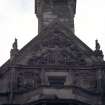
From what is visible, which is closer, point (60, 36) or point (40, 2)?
point (60, 36)

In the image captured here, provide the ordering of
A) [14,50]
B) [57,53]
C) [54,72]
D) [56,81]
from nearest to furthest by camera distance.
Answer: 1. [54,72]
2. [56,81]
3. [14,50]
4. [57,53]

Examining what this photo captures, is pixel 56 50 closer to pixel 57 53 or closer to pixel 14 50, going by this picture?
pixel 57 53

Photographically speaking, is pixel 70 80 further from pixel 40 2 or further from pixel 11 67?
pixel 40 2

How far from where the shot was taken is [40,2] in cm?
3116

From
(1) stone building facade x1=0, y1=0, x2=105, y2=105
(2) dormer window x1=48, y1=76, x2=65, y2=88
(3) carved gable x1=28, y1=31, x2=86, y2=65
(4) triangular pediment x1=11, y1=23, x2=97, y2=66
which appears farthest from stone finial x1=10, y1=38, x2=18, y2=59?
(2) dormer window x1=48, y1=76, x2=65, y2=88

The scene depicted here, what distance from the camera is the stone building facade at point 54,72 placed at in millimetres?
24663

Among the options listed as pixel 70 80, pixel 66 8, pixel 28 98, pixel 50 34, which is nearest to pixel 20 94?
pixel 28 98

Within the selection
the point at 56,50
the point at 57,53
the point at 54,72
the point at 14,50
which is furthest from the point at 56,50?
the point at 14,50

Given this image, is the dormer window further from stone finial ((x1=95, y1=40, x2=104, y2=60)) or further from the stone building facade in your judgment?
stone finial ((x1=95, y1=40, x2=104, y2=60))

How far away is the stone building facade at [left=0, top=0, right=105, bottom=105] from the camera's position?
80.9 ft

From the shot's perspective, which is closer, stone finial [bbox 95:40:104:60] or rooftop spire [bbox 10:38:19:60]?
rooftop spire [bbox 10:38:19:60]

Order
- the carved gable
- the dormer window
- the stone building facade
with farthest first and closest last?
the carved gable
the dormer window
the stone building facade

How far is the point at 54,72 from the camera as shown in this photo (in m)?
26.6

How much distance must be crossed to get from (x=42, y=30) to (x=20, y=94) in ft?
15.6
